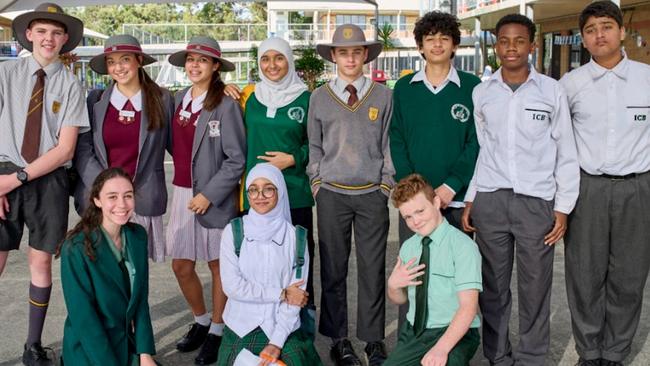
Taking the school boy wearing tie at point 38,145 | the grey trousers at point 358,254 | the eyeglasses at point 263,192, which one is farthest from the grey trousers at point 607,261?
the school boy wearing tie at point 38,145

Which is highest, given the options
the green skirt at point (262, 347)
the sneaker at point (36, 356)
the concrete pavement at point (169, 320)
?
the green skirt at point (262, 347)

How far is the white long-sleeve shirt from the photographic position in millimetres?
3531

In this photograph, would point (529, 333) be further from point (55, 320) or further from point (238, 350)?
point (55, 320)

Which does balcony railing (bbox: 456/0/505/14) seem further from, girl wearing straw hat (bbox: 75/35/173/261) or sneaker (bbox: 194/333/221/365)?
sneaker (bbox: 194/333/221/365)

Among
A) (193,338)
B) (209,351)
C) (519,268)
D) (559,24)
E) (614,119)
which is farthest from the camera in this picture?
(559,24)

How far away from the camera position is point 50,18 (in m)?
3.89

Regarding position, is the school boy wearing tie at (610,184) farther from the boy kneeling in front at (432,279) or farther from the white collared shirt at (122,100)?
the white collared shirt at (122,100)

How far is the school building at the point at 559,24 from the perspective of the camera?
70.0ft

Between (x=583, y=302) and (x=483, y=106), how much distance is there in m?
1.23

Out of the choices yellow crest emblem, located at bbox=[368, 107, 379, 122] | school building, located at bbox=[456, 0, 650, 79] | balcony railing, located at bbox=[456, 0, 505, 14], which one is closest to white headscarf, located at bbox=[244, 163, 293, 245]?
yellow crest emblem, located at bbox=[368, 107, 379, 122]

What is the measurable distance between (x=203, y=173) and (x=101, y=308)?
1.02m

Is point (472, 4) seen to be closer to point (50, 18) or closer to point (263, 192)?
point (50, 18)

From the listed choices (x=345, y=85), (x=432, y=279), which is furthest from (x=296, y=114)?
(x=432, y=279)

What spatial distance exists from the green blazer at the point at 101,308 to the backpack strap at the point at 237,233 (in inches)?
18.5
